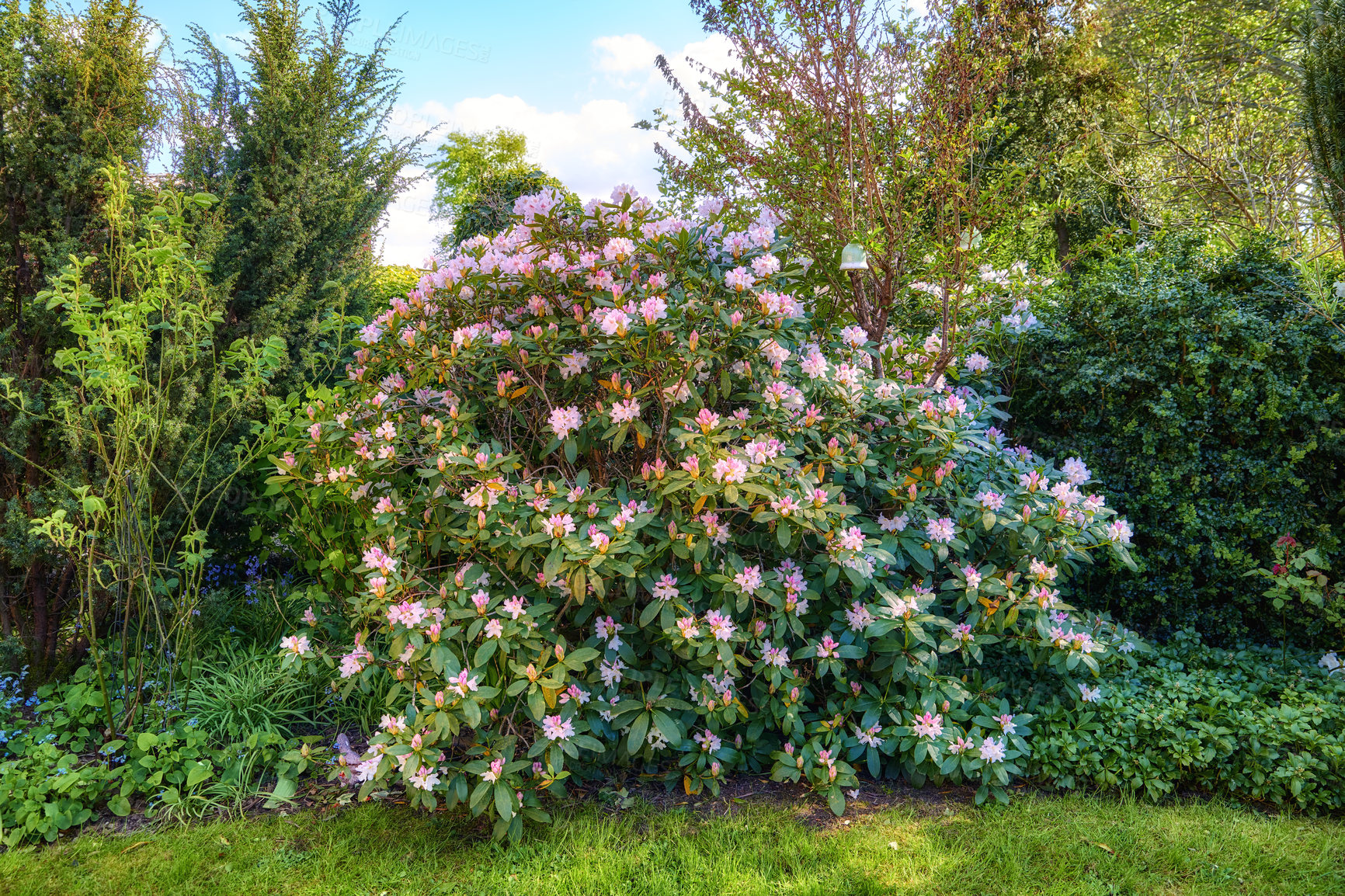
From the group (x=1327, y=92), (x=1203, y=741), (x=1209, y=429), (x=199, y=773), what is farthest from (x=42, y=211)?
(x=1327, y=92)

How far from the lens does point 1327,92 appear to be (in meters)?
3.84

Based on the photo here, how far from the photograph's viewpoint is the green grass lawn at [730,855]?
7.05 feet

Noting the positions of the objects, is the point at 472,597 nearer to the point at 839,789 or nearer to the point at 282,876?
the point at 282,876

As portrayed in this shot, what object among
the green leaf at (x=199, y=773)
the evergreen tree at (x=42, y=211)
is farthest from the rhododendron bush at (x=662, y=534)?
the evergreen tree at (x=42, y=211)

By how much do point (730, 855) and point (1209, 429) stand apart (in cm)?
290

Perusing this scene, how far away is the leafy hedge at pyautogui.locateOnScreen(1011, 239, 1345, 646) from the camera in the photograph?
11.1 ft

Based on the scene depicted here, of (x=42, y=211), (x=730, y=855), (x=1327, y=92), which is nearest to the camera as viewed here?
(x=730, y=855)

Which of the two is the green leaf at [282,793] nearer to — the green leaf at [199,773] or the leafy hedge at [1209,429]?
the green leaf at [199,773]

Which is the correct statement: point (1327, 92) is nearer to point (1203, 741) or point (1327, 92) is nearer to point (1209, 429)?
point (1209, 429)

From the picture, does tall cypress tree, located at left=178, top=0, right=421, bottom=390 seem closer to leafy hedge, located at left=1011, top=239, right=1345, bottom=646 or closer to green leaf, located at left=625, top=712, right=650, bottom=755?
green leaf, located at left=625, top=712, right=650, bottom=755

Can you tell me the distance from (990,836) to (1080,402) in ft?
7.45

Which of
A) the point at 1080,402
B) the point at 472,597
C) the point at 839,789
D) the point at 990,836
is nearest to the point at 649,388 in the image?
the point at 472,597

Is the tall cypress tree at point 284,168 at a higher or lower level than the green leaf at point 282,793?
higher

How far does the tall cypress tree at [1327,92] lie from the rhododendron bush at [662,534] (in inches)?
101
